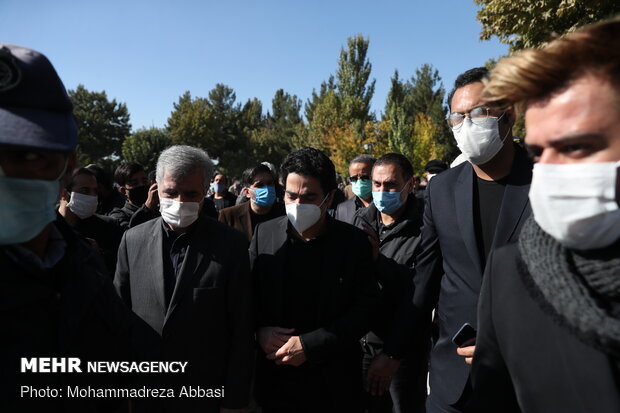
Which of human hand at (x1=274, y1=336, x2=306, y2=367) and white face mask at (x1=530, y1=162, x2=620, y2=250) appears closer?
white face mask at (x1=530, y1=162, x2=620, y2=250)

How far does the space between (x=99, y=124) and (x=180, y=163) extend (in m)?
54.9

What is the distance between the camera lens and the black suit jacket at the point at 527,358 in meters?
1.06

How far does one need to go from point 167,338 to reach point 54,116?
1544mm

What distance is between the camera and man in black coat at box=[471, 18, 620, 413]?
1045 mm

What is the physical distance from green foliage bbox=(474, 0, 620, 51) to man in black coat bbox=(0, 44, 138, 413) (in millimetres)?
10899

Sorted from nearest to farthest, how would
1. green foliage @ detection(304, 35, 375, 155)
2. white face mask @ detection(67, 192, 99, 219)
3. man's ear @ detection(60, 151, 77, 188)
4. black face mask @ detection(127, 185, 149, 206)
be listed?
1. man's ear @ detection(60, 151, 77, 188)
2. white face mask @ detection(67, 192, 99, 219)
3. black face mask @ detection(127, 185, 149, 206)
4. green foliage @ detection(304, 35, 375, 155)

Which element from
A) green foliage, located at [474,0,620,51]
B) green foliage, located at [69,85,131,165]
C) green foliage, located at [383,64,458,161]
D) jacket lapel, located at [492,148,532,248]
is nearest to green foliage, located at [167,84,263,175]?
green foliage, located at [69,85,131,165]

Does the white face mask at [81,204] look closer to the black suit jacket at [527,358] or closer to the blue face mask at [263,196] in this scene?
the blue face mask at [263,196]

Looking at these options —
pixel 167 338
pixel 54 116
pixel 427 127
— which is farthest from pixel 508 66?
pixel 427 127

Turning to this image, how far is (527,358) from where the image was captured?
3.92ft

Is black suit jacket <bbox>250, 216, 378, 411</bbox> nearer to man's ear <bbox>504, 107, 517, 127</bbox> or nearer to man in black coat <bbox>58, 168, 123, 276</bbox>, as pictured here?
man's ear <bbox>504, 107, 517, 127</bbox>

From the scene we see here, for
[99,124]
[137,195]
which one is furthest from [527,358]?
[99,124]

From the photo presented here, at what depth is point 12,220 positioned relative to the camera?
47.2 inches

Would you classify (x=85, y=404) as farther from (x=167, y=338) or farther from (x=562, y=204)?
(x=562, y=204)
